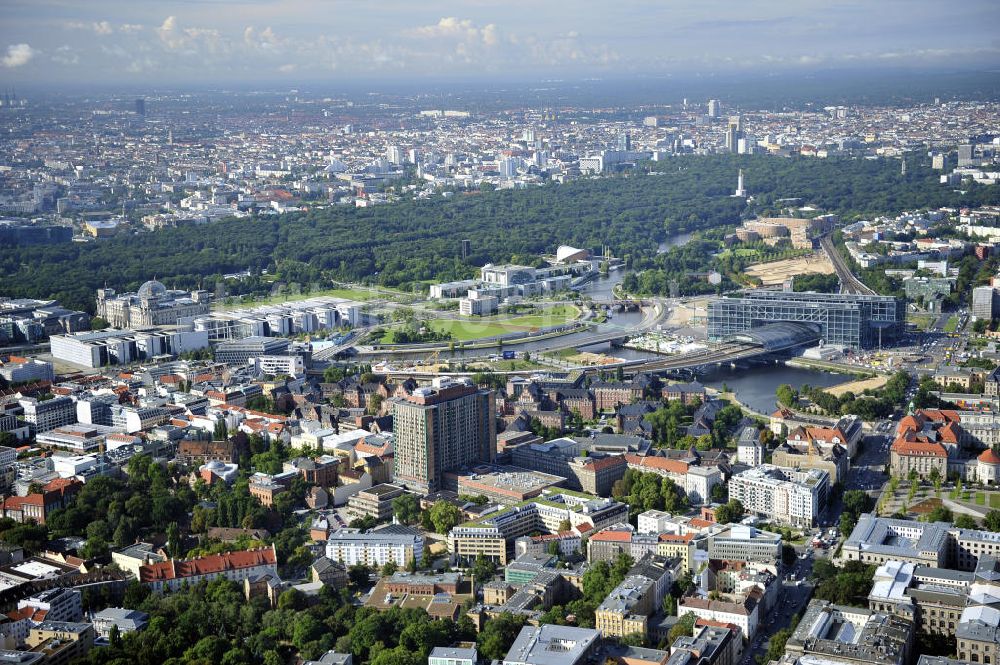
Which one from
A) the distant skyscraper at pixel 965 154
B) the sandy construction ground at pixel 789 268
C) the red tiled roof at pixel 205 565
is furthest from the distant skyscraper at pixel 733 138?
the red tiled roof at pixel 205 565

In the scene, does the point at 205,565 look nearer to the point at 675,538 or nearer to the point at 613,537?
the point at 613,537

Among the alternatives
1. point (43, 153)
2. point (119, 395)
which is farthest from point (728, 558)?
point (43, 153)

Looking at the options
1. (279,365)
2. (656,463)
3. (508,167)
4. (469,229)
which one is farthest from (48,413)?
(508,167)

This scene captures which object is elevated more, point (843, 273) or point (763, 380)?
point (843, 273)

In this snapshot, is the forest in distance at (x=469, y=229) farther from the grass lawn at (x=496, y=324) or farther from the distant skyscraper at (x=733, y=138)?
the distant skyscraper at (x=733, y=138)

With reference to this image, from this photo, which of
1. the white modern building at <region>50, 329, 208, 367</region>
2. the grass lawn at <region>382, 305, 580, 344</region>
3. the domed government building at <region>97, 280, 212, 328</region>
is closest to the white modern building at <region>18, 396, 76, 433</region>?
the white modern building at <region>50, 329, 208, 367</region>

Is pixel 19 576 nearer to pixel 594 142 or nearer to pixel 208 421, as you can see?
pixel 208 421

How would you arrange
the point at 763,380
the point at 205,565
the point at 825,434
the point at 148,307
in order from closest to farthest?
1. the point at 205,565
2. the point at 825,434
3. the point at 763,380
4. the point at 148,307

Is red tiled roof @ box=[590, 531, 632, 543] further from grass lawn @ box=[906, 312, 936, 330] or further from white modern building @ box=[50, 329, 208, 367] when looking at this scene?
grass lawn @ box=[906, 312, 936, 330]
